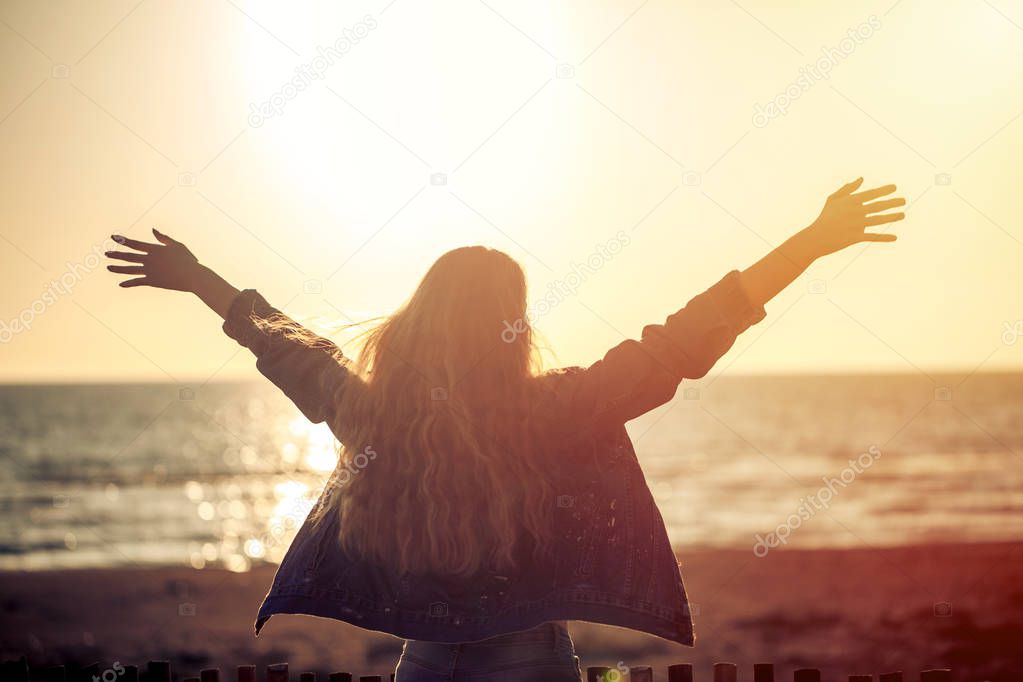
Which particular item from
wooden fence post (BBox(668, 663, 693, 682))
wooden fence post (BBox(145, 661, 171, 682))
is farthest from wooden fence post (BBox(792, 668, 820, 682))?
wooden fence post (BBox(145, 661, 171, 682))

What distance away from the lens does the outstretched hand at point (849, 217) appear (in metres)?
3.09

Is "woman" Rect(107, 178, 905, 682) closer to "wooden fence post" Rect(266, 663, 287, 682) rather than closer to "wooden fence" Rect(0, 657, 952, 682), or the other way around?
"wooden fence" Rect(0, 657, 952, 682)

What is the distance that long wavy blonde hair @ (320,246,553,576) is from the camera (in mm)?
2816

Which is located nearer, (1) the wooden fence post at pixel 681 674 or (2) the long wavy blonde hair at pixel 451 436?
(2) the long wavy blonde hair at pixel 451 436

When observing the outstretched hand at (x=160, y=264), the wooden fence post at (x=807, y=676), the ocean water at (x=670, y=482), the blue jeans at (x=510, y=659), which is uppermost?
the ocean water at (x=670, y=482)

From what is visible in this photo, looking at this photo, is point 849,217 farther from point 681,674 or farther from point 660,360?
point 681,674

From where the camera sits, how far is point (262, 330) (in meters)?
3.41

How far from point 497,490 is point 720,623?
1227 centimetres

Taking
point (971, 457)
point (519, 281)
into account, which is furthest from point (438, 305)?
point (971, 457)

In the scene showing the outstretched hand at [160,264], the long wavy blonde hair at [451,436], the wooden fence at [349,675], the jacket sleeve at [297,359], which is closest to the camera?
the long wavy blonde hair at [451,436]

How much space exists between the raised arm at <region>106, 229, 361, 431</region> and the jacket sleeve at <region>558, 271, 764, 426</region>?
747 mm

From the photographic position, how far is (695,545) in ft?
69.5

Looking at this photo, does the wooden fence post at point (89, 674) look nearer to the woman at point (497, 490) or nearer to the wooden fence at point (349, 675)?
the wooden fence at point (349, 675)

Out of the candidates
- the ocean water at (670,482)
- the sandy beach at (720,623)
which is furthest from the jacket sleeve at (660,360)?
the sandy beach at (720,623)
